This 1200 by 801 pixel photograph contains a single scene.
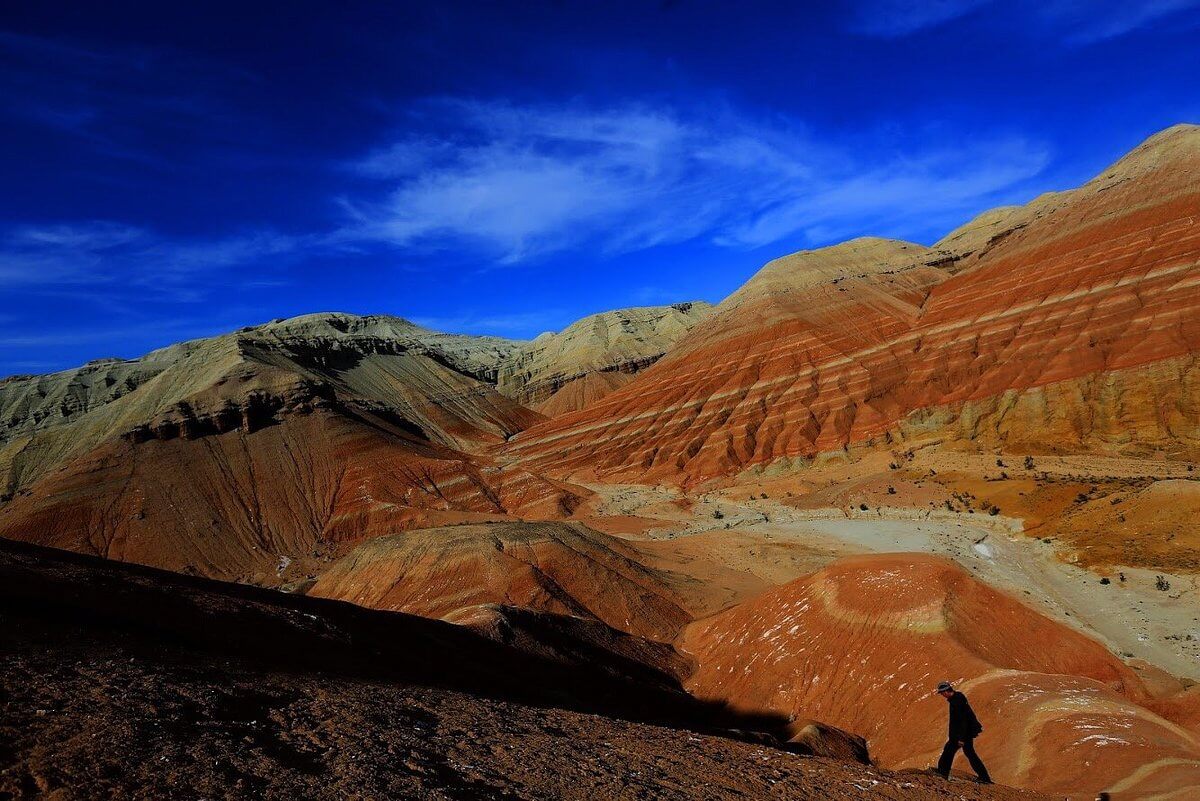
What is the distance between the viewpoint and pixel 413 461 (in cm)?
5928

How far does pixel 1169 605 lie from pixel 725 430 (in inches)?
1714

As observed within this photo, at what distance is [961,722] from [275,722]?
10331 millimetres

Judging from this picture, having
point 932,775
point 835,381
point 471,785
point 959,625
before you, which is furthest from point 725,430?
point 471,785

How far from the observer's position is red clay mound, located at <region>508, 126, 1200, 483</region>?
4603cm

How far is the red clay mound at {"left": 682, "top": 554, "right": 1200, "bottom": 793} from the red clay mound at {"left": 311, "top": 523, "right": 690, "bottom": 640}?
3.77 metres

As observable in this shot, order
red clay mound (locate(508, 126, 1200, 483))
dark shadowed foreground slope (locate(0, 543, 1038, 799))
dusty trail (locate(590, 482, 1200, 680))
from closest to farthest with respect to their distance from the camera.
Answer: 1. dark shadowed foreground slope (locate(0, 543, 1038, 799))
2. dusty trail (locate(590, 482, 1200, 680))
3. red clay mound (locate(508, 126, 1200, 483))

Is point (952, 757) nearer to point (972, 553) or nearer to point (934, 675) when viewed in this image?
point (934, 675)

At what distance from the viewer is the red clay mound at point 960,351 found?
151ft

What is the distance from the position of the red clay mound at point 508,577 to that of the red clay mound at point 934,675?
12.4 feet

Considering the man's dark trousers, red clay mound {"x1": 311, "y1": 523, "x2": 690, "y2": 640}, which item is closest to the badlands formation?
red clay mound {"x1": 311, "y1": 523, "x2": 690, "y2": 640}

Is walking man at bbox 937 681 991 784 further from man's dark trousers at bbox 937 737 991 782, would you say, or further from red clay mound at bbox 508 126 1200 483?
red clay mound at bbox 508 126 1200 483

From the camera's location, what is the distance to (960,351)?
187ft

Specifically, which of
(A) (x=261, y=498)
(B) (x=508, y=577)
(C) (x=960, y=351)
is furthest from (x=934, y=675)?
(A) (x=261, y=498)

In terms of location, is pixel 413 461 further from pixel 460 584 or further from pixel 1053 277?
pixel 1053 277
